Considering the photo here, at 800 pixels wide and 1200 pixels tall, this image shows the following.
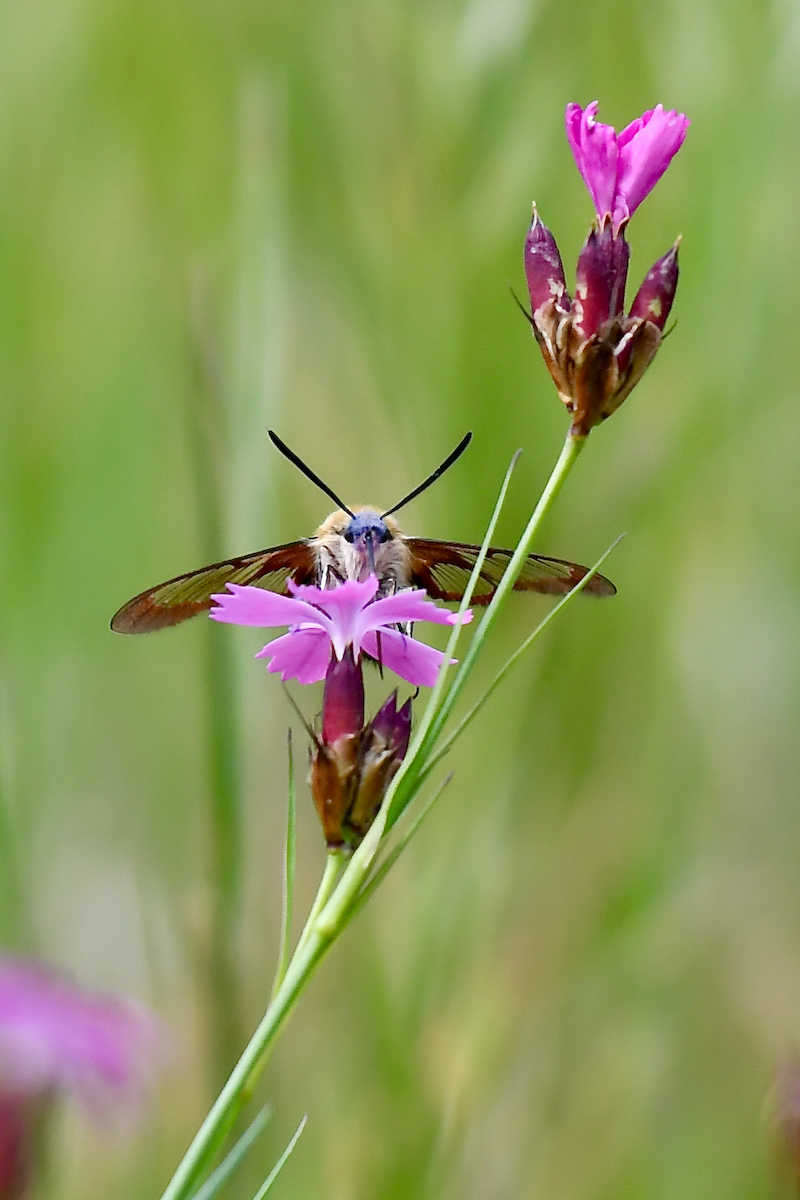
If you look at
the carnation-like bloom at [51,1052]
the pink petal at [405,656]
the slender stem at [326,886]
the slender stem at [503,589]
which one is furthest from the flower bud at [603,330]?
the carnation-like bloom at [51,1052]

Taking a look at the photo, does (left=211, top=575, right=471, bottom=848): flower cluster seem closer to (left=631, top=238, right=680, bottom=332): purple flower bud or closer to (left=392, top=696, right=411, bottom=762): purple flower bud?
(left=392, top=696, right=411, bottom=762): purple flower bud

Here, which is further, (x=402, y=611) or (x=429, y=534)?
(x=429, y=534)

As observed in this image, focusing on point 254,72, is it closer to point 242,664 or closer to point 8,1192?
point 242,664

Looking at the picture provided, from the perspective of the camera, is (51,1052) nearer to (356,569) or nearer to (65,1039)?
(65,1039)

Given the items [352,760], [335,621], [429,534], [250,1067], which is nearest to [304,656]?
[335,621]

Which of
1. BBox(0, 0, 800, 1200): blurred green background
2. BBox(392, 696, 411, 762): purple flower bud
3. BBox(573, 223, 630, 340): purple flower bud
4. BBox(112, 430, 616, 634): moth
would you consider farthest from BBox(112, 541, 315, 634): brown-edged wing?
BBox(573, 223, 630, 340): purple flower bud

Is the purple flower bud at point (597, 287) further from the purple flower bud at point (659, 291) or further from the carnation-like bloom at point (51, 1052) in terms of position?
the carnation-like bloom at point (51, 1052)
